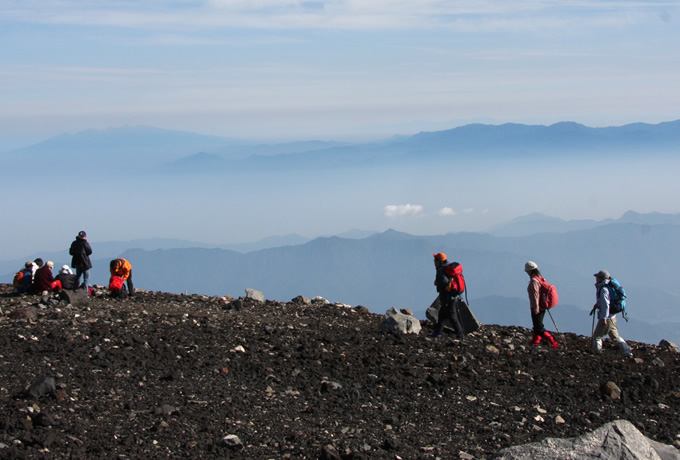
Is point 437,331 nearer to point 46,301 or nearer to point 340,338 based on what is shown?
point 340,338

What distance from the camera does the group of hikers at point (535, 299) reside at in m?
16.3

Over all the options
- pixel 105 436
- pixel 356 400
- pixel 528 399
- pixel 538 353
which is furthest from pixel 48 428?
pixel 538 353

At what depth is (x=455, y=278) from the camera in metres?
16.2

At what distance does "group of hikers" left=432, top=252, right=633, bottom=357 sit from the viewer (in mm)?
16266

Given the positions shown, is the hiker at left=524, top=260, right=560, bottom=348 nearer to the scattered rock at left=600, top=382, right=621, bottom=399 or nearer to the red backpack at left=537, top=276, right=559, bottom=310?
the red backpack at left=537, top=276, right=559, bottom=310

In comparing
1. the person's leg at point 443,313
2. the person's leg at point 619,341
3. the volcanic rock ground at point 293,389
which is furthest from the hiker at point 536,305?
the person's leg at point 443,313

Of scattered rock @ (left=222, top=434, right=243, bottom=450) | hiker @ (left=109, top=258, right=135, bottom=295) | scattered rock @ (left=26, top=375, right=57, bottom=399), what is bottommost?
scattered rock @ (left=222, top=434, right=243, bottom=450)

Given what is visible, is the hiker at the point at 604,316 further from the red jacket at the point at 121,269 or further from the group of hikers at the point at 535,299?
the red jacket at the point at 121,269

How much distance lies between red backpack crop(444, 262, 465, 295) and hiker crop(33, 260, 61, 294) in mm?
11340

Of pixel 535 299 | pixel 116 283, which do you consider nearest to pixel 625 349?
pixel 535 299

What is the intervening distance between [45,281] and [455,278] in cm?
1179

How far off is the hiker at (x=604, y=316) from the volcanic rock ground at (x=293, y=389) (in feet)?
0.97

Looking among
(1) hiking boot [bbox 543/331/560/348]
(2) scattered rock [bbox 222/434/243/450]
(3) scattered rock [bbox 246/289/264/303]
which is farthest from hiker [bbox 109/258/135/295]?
(2) scattered rock [bbox 222/434/243/450]

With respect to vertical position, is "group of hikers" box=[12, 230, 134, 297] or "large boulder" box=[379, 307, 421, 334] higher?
"group of hikers" box=[12, 230, 134, 297]
